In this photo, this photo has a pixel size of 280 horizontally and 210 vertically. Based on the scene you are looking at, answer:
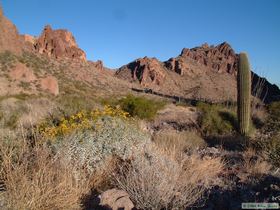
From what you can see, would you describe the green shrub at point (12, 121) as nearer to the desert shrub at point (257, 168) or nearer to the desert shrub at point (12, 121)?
the desert shrub at point (12, 121)

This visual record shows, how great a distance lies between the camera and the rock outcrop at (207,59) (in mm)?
87500

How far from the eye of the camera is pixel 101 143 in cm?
604

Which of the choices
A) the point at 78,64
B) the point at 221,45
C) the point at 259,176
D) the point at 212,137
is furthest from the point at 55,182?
the point at 221,45

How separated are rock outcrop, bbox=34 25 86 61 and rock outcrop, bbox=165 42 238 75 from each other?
2481 centimetres

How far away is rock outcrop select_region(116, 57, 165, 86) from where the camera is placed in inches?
3428

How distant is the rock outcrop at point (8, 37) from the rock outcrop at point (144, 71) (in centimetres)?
4261

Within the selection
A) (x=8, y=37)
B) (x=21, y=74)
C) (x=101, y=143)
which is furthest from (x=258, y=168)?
(x=8, y=37)

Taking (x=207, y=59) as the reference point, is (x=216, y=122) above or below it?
below

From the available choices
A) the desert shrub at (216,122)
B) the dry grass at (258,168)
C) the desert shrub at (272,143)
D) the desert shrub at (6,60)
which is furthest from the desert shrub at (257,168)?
the desert shrub at (6,60)

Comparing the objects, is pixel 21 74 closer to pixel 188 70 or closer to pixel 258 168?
pixel 258 168

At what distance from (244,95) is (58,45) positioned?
6007 cm

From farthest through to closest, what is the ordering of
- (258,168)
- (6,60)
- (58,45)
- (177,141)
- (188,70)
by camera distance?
(188,70) → (58,45) → (6,60) → (177,141) → (258,168)

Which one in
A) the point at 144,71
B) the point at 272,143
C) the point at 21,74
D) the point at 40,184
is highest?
the point at 144,71

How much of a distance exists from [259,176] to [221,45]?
326 feet
